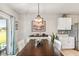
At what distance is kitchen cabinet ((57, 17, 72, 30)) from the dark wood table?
1.11 feet

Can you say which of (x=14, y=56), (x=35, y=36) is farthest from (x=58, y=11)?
(x=14, y=56)

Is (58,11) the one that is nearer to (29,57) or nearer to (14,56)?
(29,57)

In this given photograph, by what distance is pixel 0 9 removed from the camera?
187cm

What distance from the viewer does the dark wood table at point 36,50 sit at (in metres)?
1.93

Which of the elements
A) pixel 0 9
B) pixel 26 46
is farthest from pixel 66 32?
pixel 0 9

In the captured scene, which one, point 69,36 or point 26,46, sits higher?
point 69,36

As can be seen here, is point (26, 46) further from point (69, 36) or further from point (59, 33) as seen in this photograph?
point (69, 36)

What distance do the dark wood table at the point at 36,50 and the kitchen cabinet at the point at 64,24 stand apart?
340mm

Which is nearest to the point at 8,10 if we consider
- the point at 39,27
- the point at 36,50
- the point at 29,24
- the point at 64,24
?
the point at 29,24

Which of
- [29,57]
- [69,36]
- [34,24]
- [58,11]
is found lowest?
[29,57]

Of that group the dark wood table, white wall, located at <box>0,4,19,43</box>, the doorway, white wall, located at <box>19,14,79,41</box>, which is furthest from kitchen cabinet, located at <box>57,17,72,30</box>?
the doorway

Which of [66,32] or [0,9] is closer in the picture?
[0,9]

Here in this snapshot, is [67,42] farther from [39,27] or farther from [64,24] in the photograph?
[39,27]

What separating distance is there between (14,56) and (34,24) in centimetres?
60
